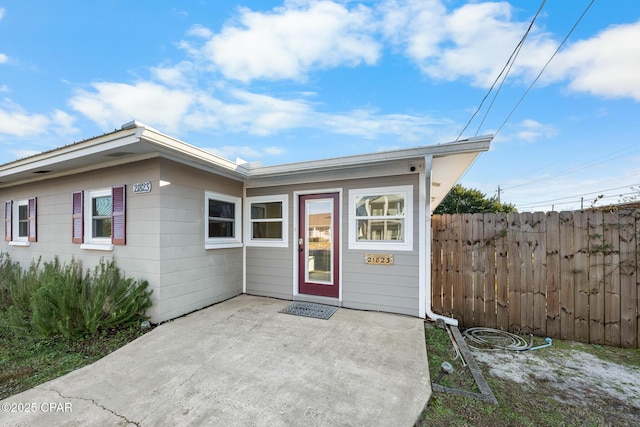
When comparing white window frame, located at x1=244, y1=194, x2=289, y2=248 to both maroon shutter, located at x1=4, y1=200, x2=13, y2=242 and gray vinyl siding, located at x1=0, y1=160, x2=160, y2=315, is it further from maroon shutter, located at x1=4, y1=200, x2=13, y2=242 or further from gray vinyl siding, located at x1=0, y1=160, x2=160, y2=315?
maroon shutter, located at x1=4, y1=200, x2=13, y2=242

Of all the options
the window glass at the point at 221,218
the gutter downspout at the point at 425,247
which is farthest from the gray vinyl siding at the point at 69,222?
the gutter downspout at the point at 425,247

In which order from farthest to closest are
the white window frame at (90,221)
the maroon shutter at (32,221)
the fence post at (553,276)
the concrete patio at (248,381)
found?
1. the maroon shutter at (32,221)
2. the white window frame at (90,221)
3. the fence post at (553,276)
4. the concrete patio at (248,381)

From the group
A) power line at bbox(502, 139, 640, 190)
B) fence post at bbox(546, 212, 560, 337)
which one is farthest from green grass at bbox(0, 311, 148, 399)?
power line at bbox(502, 139, 640, 190)

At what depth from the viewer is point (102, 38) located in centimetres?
592

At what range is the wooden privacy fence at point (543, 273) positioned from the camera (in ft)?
11.2

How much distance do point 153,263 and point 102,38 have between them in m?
5.82

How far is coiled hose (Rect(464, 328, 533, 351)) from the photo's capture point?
3.34 meters

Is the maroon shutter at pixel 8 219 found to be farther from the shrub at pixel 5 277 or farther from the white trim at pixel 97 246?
the white trim at pixel 97 246

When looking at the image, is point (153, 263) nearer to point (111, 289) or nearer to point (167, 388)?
point (111, 289)

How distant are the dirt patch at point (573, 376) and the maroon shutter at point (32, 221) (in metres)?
8.67

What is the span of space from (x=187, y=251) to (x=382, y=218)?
10.8 feet

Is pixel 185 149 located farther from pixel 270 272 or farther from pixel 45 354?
pixel 45 354

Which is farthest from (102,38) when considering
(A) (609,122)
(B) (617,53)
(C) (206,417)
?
A: (A) (609,122)

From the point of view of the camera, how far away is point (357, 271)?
448 cm
